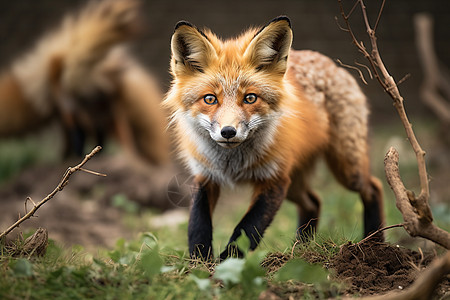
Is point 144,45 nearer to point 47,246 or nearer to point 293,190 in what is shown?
point 293,190

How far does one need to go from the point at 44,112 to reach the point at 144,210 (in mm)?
2935

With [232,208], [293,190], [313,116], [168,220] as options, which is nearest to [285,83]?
[313,116]

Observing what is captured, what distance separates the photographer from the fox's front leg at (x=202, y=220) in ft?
11.0

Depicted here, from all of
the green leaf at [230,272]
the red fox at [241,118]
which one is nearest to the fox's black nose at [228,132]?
the red fox at [241,118]

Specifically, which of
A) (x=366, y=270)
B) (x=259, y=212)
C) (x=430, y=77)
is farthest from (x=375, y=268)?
(x=430, y=77)

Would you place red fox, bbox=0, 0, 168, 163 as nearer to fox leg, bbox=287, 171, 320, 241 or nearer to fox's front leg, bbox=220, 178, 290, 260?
fox leg, bbox=287, 171, 320, 241

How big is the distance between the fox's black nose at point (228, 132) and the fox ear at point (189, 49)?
618mm

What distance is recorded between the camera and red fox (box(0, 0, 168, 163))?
7.81 metres

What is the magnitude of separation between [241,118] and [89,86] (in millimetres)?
5448

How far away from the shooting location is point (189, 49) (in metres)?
3.40

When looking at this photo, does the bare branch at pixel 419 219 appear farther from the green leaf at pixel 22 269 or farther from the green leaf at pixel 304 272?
the green leaf at pixel 22 269

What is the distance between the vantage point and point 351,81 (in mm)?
4473

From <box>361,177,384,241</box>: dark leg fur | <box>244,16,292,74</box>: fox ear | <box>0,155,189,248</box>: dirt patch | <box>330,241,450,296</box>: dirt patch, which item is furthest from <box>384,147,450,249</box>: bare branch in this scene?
<box>0,155,189,248</box>: dirt patch

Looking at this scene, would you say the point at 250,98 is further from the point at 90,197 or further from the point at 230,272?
the point at 90,197
